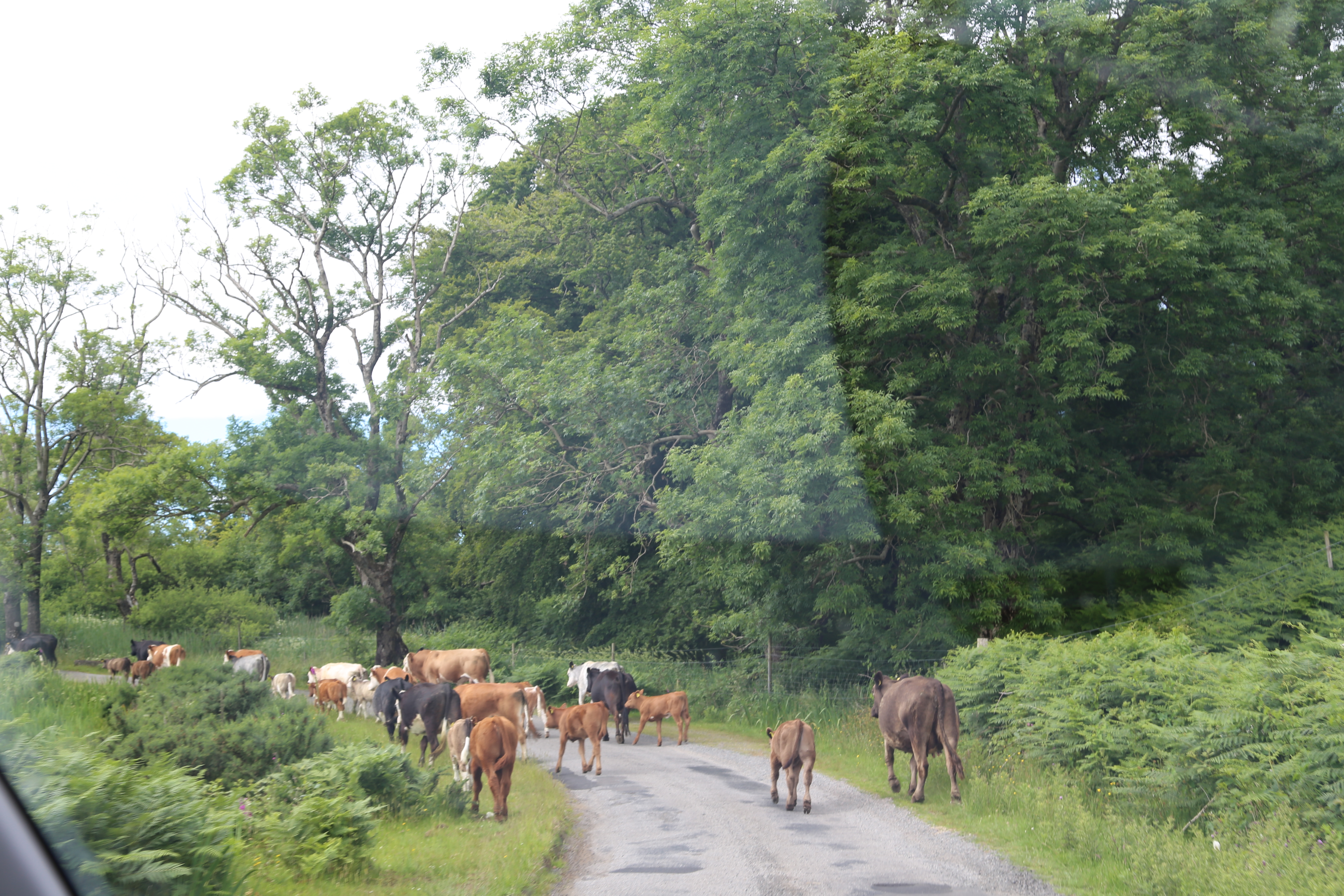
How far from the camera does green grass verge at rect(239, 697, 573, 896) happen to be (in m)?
7.77

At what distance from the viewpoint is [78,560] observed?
3969 centimetres

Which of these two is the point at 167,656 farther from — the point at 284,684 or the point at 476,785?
the point at 476,785

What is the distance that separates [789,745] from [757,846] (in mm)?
2292

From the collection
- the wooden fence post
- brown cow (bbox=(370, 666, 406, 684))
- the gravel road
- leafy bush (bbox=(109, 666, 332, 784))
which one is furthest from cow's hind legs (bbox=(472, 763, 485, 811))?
the wooden fence post

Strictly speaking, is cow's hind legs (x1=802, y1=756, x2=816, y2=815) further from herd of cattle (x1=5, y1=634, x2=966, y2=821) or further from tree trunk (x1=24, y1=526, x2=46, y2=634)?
tree trunk (x1=24, y1=526, x2=46, y2=634)

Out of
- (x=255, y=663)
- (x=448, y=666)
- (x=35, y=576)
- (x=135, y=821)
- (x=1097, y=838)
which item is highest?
(x=35, y=576)

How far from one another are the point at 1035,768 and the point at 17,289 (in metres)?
29.7

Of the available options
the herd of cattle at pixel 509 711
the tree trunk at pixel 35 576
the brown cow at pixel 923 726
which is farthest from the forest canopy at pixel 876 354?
the brown cow at pixel 923 726

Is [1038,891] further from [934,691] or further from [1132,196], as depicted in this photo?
[1132,196]

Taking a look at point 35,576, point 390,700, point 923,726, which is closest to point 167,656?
point 35,576

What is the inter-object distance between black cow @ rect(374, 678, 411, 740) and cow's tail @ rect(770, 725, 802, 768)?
6280mm

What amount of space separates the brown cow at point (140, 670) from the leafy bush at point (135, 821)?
2001cm

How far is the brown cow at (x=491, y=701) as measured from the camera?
16734 millimetres

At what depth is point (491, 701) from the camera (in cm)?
1688
